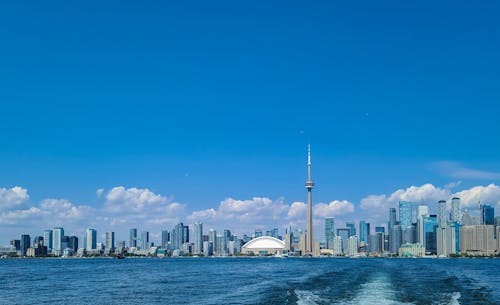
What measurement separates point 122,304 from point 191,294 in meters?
12.2

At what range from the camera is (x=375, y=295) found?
209ft

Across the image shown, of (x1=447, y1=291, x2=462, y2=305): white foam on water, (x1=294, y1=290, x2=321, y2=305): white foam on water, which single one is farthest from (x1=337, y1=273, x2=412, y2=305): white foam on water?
(x1=447, y1=291, x2=462, y2=305): white foam on water

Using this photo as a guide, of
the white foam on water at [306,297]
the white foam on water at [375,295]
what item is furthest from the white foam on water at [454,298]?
the white foam on water at [306,297]

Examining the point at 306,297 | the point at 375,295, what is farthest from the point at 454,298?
the point at 306,297

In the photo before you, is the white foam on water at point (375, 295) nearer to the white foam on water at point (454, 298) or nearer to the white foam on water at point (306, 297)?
the white foam on water at point (306, 297)

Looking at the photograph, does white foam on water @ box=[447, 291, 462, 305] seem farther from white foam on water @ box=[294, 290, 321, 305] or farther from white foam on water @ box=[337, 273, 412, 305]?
white foam on water @ box=[294, 290, 321, 305]

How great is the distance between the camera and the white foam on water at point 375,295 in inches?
2247

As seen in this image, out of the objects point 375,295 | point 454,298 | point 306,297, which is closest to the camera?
point 454,298

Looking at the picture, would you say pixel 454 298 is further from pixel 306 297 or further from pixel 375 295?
pixel 306 297

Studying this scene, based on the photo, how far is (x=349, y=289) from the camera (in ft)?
237

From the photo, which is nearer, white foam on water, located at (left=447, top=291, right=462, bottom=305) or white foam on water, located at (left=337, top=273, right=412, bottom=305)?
white foam on water, located at (left=337, top=273, right=412, bottom=305)

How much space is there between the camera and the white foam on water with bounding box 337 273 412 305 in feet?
187

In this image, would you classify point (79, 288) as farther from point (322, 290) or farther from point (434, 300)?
point (434, 300)

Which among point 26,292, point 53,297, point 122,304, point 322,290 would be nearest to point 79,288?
point 26,292
